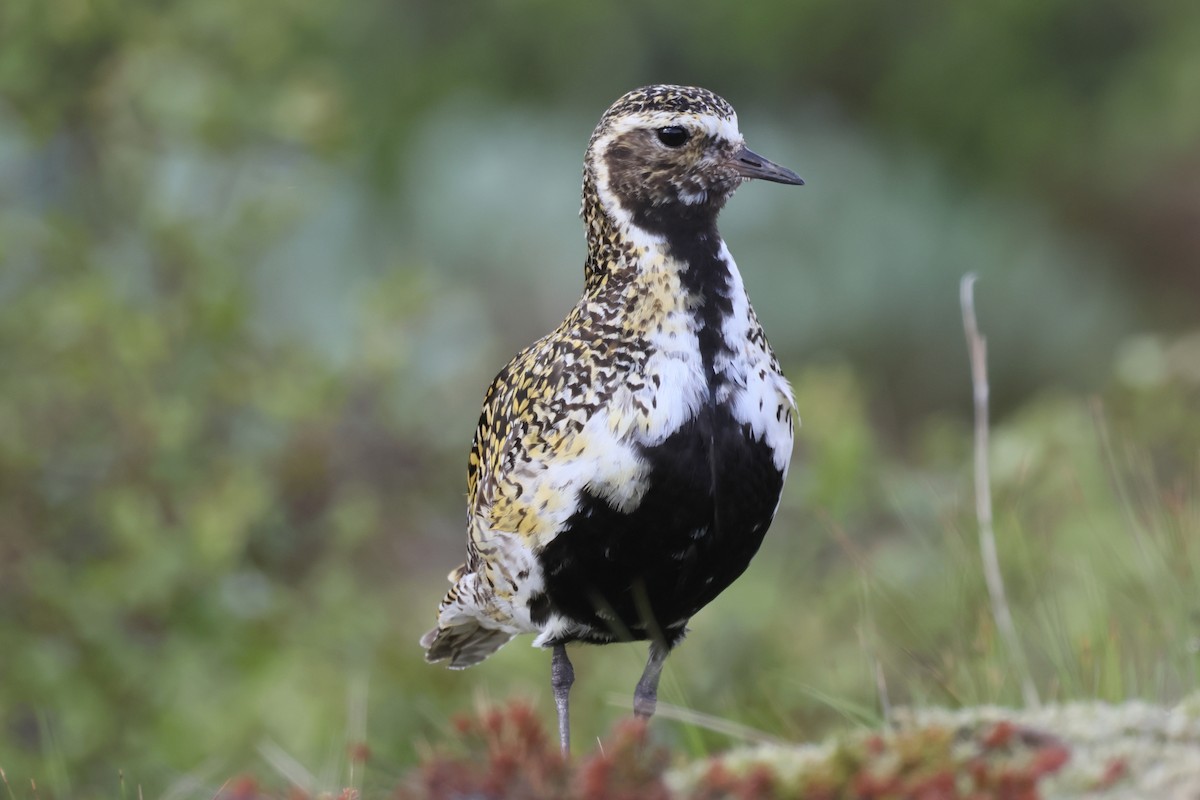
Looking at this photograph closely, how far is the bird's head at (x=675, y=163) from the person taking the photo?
365cm

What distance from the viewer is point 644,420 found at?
3.39 metres

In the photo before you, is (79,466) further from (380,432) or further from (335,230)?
(335,230)

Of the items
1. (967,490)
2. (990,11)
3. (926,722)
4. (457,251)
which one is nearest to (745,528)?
(926,722)

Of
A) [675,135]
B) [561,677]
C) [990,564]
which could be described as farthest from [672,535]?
[675,135]

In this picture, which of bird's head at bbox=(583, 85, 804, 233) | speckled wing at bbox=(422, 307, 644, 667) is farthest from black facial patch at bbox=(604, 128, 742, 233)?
speckled wing at bbox=(422, 307, 644, 667)

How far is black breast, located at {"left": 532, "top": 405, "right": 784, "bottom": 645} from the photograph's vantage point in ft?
11.2

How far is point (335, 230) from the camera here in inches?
440

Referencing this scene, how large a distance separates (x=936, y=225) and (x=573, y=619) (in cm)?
898

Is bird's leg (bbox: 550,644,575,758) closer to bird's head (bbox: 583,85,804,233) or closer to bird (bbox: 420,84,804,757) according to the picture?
bird (bbox: 420,84,804,757)

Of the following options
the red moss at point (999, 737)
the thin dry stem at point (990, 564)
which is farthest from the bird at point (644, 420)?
the red moss at point (999, 737)

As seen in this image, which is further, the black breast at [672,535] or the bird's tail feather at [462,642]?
the bird's tail feather at [462,642]

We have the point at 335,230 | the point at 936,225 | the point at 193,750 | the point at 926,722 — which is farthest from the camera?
the point at 936,225

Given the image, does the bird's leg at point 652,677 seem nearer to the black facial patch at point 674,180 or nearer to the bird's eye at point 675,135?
the black facial patch at point 674,180

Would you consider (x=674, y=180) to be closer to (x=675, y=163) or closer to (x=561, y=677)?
(x=675, y=163)
